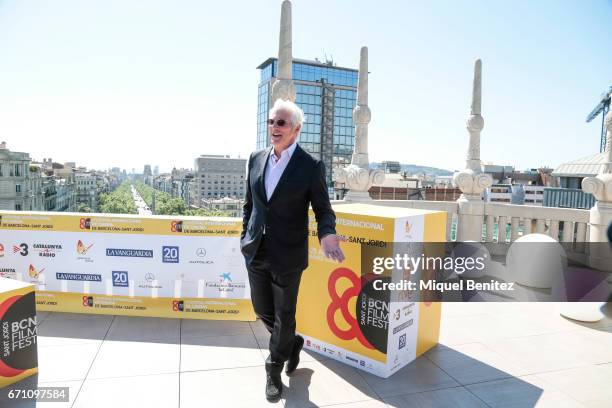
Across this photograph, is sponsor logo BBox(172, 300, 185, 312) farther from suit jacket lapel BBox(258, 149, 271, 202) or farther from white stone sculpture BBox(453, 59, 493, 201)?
white stone sculpture BBox(453, 59, 493, 201)

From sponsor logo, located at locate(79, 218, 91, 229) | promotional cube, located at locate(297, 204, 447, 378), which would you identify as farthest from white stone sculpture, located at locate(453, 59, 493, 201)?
sponsor logo, located at locate(79, 218, 91, 229)

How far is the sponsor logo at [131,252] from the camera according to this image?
489 cm

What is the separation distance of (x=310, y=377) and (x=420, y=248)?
1525 millimetres

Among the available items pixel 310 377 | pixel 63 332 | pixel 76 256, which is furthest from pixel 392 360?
pixel 76 256

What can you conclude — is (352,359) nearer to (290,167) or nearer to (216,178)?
(290,167)

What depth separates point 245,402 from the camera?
3.14 m

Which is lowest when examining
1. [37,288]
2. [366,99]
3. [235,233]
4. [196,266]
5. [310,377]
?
[310,377]

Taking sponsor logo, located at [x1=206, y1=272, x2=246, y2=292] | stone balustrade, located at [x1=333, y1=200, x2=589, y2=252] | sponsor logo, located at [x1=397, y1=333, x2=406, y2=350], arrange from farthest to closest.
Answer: stone balustrade, located at [x1=333, y1=200, x2=589, y2=252]
sponsor logo, located at [x1=206, y1=272, x2=246, y2=292]
sponsor logo, located at [x1=397, y1=333, x2=406, y2=350]

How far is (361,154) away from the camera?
26.1 feet

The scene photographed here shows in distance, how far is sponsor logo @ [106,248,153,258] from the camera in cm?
489

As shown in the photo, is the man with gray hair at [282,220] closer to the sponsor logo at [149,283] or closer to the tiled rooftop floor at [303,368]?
the tiled rooftop floor at [303,368]

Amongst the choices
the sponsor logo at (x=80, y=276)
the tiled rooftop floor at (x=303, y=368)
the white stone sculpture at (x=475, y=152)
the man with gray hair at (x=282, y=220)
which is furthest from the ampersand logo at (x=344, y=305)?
the white stone sculpture at (x=475, y=152)

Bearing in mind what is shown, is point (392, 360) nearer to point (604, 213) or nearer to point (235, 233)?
point (235, 233)

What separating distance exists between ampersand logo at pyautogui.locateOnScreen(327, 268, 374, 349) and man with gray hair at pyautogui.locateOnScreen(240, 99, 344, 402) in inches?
28.3
